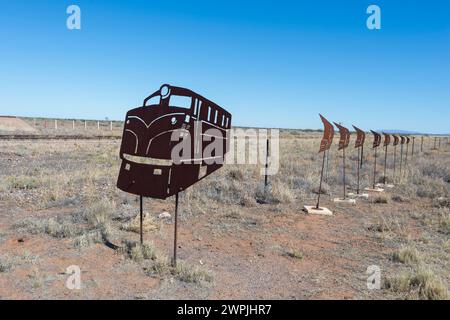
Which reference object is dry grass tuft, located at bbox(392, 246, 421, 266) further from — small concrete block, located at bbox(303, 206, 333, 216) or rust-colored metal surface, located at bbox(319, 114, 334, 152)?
rust-colored metal surface, located at bbox(319, 114, 334, 152)

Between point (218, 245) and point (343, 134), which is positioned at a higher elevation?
point (343, 134)

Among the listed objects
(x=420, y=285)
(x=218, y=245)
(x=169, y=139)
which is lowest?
(x=218, y=245)

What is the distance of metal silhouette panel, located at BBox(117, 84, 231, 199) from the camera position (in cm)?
481

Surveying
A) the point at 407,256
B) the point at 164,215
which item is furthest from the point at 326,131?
the point at 164,215

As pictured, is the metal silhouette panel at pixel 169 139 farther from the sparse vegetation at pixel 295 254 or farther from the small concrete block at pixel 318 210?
the small concrete block at pixel 318 210

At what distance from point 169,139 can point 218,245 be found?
7.35ft

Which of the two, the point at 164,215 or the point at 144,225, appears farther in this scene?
the point at 164,215

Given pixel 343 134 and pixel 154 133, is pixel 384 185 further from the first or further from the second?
pixel 154 133

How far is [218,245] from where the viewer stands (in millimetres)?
6160

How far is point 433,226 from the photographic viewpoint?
26.4ft

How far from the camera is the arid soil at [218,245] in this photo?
4344mm
